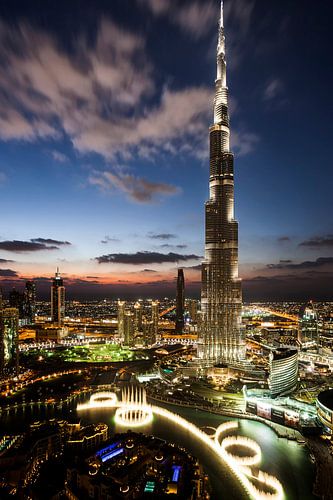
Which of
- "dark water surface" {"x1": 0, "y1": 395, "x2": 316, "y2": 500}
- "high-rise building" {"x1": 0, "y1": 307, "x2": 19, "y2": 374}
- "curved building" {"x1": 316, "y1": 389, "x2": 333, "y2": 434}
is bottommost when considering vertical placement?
"dark water surface" {"x1": 0, "y1": 395, "x2": 316, "y2": 500}

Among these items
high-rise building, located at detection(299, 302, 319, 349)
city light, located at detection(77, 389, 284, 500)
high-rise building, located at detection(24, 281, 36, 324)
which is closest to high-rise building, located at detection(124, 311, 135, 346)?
city light, located at detection(77, 389, 284, 500)

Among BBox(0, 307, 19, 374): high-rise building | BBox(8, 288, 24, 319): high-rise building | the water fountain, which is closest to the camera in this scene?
the water fountain

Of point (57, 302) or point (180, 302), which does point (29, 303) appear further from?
point (180, 302)

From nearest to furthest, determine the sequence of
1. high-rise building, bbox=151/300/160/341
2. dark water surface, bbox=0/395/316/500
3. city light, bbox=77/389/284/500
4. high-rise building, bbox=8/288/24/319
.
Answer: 1. city light, bbox=77/389/284/500
2. dark water surface, bbox=0/395/316/500
3. high-rise building, bbox=151/300/160/341
4. high-rise building, bbox=8/288/24/319

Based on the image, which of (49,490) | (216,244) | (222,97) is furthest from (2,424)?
(222,97)

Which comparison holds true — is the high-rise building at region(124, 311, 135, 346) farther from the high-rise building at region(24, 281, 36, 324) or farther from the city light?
the high-rise building at region(24, 281, 36, 324)
